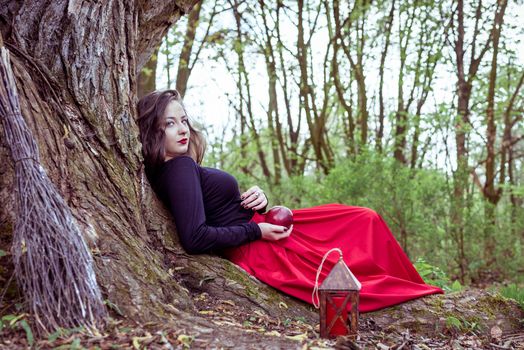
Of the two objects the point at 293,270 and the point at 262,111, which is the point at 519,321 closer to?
the point at 293,270

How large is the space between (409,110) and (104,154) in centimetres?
861

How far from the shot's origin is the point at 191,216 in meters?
3.38

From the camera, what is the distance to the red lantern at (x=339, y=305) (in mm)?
2826

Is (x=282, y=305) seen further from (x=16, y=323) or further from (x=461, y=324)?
(x=16, y=323)

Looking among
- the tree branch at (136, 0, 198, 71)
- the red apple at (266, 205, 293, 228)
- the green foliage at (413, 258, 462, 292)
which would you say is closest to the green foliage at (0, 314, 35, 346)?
the red apple at (266, 205, 293, 228)

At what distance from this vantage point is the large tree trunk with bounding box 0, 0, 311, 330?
273 cm

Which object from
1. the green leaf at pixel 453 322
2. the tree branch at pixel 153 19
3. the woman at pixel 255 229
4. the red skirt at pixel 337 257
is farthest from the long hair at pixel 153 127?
the green leaf at pixel 453 322

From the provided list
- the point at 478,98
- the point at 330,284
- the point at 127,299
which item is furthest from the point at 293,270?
the point at 478,98

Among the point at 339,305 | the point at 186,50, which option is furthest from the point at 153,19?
the point at 186,50

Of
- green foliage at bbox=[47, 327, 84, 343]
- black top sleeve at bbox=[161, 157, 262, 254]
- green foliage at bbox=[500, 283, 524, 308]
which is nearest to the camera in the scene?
green foliage at bbox=[47, 327, 84, 343]

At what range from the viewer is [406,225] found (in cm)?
752

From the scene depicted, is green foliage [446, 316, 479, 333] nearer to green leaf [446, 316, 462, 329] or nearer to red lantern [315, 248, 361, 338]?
green leaf [446, 316, 462, 329]

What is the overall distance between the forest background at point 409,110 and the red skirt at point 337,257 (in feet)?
6.48

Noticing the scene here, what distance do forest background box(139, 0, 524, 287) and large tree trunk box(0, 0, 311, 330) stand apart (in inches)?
122
